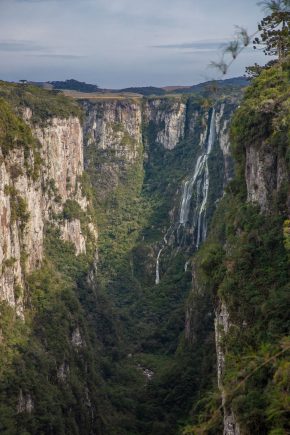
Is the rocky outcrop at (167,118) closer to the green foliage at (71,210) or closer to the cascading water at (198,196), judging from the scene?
the cascading water at (198,196)

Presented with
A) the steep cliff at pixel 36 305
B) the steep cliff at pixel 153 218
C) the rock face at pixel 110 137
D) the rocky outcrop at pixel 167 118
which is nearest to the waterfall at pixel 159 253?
the steep cliff at pixel 153 218

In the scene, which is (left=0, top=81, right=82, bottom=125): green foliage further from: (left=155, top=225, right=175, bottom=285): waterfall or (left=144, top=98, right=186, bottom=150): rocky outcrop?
(left=144, top=98, right=186, bottom=150): rocky outcrop

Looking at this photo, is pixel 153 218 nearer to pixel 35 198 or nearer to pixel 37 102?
pixel 37 102

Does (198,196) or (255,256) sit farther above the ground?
(255,256)

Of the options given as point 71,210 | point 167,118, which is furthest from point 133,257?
point 167,118

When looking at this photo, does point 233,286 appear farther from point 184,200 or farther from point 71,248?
point 184,200

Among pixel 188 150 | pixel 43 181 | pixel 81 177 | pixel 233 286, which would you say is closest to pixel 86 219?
pixel 81 177

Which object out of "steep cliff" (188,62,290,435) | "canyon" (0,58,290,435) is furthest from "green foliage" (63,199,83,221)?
"steep cliff" (188,62,290,435)
